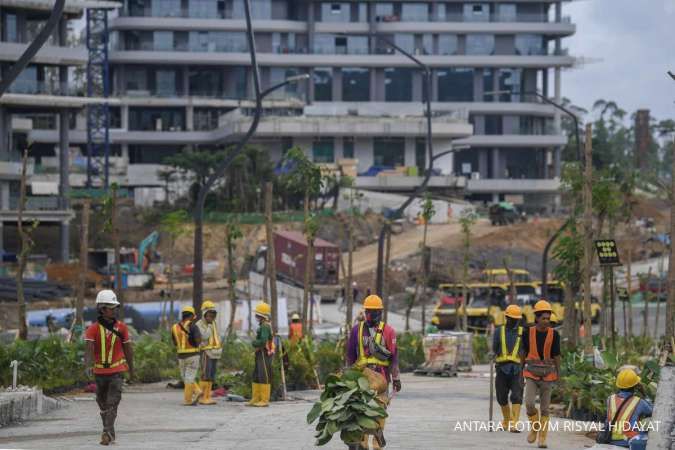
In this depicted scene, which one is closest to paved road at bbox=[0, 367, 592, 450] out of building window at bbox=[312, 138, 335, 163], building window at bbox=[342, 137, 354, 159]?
building window at bbox=[312, 138, 335, 163]

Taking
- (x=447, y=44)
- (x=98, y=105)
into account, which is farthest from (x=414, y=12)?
(x=98, y=105)

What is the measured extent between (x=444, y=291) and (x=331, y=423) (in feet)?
169

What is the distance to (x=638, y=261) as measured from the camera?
3167 inches

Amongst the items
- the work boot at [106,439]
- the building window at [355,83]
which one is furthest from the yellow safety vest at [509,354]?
the building window at [355,83]

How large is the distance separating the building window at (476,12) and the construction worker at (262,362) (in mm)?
92677

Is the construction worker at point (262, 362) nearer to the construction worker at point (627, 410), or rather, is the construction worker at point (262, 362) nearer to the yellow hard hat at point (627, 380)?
the construction worker at point (627, 410)

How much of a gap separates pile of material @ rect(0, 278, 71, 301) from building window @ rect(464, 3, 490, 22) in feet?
228

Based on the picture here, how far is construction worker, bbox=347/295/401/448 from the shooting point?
15898 millimetres

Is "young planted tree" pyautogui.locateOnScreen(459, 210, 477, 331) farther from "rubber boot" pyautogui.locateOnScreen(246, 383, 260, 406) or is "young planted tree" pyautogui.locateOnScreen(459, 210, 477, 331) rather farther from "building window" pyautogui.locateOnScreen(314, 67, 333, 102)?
"building window" pyautogui.locateOnScreen(314, 67, 333, 102)

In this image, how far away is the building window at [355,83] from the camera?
11231cm

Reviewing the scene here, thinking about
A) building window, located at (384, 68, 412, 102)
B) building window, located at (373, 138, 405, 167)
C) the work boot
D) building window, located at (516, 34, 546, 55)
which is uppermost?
building window, located at (516, 34, 546, 55)

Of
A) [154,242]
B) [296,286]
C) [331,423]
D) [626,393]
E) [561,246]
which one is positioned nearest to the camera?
[331,423]

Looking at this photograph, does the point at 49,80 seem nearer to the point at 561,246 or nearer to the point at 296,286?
the point at 296,286

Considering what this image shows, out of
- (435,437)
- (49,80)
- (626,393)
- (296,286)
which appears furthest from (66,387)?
(49,80)
